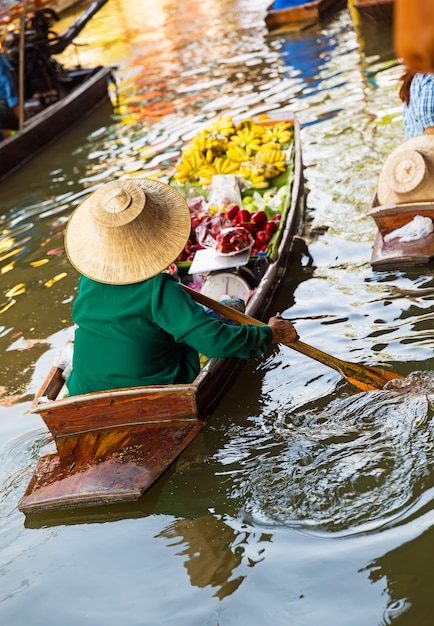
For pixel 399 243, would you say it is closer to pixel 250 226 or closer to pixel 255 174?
pixel 250 226

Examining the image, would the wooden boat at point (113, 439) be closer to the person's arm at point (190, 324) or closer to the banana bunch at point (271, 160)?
the person's arm at point (190, 324)

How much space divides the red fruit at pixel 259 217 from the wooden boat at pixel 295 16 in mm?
8917

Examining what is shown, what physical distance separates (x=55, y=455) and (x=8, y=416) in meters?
0.96

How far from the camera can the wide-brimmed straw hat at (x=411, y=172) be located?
5.05 metres

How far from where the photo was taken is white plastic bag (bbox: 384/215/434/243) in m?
5.09

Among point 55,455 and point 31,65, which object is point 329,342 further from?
point 31,65

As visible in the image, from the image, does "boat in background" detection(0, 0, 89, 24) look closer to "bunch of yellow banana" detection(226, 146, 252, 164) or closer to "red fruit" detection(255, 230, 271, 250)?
"bunch of yellow banana" detection(226, 146, 252, 164)

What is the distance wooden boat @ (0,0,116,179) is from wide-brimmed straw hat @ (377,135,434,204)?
570 centimetres

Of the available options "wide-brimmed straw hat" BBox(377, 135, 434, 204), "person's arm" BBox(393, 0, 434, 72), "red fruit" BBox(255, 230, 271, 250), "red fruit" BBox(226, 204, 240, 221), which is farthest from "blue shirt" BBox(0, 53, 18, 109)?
"person's arm" BBox(393, 0, 434, 72)

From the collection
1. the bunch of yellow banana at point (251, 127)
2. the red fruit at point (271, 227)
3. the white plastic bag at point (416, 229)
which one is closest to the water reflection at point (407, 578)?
the white plastic bag at point (416, 229)

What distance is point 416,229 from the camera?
16.8 feet

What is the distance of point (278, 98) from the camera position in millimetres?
9922

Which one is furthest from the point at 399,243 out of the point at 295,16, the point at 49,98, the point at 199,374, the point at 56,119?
the point at 295,16

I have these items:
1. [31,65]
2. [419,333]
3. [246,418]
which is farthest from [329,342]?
[31,65]
